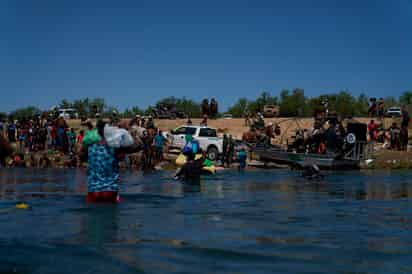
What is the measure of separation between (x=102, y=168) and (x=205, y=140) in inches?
862

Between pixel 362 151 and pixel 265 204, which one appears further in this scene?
pixel 362 151

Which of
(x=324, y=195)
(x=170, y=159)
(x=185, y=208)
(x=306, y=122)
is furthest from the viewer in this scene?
(x=306, y=122)

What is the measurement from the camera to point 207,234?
8.67m

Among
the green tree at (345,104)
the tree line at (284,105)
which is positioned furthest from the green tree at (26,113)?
the green tree at (345,104)

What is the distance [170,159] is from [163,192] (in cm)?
1581

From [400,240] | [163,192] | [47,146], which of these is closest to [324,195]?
[163,192]

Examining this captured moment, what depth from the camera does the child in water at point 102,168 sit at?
424 inches

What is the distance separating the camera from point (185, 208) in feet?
39.4

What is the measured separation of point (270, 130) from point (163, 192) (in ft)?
60.9

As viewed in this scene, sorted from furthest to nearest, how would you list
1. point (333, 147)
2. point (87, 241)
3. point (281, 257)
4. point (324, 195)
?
point (333, 147)
point (324, 195)
point (87, 241)
point (281, 257)

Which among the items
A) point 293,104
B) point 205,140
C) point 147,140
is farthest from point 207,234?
point 293,104

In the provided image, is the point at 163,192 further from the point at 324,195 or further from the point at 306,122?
the point at 306,122

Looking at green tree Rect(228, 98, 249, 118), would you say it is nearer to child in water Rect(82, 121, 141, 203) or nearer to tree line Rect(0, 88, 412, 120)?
tree line Rect(0, 88, 412, 120)

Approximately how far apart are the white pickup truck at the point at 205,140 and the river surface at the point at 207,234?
1765 centimetres
